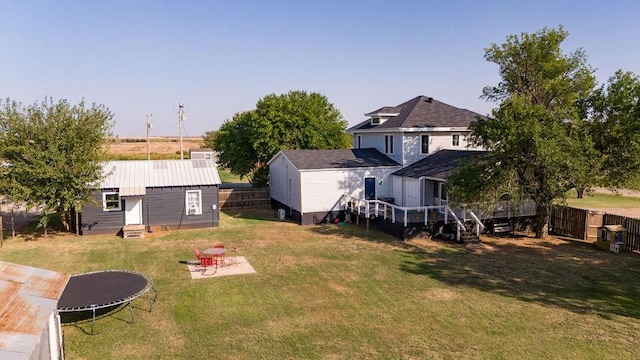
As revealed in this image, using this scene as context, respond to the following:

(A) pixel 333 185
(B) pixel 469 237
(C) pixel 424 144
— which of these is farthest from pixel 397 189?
(B) pixel 469 237

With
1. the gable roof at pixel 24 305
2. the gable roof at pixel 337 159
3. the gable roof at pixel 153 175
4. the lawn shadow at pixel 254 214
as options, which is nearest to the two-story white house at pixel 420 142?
the gable roof at pixel 337 159

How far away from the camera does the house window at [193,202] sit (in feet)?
83.6

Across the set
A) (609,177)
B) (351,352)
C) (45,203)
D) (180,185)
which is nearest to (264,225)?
(180,185)

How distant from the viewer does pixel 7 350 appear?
599 centimetres

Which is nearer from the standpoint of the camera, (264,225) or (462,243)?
(462,243)

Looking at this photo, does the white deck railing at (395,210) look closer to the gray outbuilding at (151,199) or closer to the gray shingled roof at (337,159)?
the gray shingled roof at (337,159)

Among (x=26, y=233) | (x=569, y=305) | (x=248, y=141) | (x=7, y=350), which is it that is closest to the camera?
(x=7, y=350)

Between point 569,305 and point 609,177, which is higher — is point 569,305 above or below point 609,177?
below

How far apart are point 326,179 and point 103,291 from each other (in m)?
16.3

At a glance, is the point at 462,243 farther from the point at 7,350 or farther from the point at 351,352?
the point at 7,350

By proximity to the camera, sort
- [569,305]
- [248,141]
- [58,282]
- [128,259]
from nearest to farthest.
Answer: [58,282], [569,305], [128,259], [248,141]

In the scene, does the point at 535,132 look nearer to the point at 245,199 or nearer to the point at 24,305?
the point at 24,305

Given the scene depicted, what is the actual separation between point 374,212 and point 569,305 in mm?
13039

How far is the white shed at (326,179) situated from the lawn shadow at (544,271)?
7.98m
